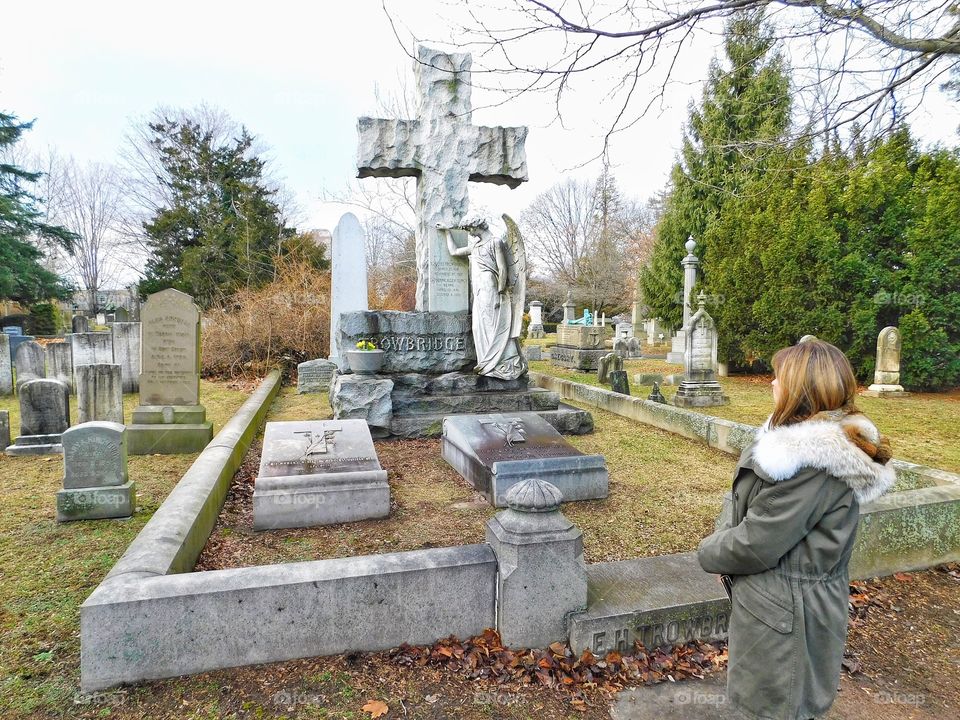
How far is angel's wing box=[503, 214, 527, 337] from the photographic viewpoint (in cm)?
743

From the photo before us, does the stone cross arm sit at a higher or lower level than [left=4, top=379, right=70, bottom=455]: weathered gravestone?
higher

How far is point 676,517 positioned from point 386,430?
3.86 m

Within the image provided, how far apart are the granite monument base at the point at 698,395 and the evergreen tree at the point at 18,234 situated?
2593 cm

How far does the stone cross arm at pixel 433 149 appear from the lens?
25.7ft

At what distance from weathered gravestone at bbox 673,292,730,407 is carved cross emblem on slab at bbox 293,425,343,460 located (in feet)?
25.2

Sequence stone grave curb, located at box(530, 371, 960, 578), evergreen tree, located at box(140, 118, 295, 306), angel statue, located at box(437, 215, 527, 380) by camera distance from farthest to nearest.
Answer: evergreen tree, located at box(140, 118, 295, 306) → angel statue, located at box(437, 215, 527, 380) → stone grave curb, located at box(530, 371, 960, 578)

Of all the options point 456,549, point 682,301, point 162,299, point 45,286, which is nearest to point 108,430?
point 162,299

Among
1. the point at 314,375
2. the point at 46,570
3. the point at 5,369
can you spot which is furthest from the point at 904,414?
the point at 5,369

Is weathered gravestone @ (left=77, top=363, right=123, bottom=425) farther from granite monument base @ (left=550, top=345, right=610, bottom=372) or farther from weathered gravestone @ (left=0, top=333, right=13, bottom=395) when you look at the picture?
granite monument base @ (left=550, top=345, right=610, bottom=372)

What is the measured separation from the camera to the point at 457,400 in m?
7.41

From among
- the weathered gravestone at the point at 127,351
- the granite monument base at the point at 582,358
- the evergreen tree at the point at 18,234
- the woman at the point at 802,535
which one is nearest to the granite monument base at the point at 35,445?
the weathered gravestone at the point at 127,351

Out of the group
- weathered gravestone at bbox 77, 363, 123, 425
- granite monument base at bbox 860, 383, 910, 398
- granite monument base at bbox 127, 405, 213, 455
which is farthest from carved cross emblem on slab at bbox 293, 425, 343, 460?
granite monument base at bbox 860, 383, 910, 398

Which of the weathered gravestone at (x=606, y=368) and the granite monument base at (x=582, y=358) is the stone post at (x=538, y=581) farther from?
the granite monument base at (x=582, y=358)
